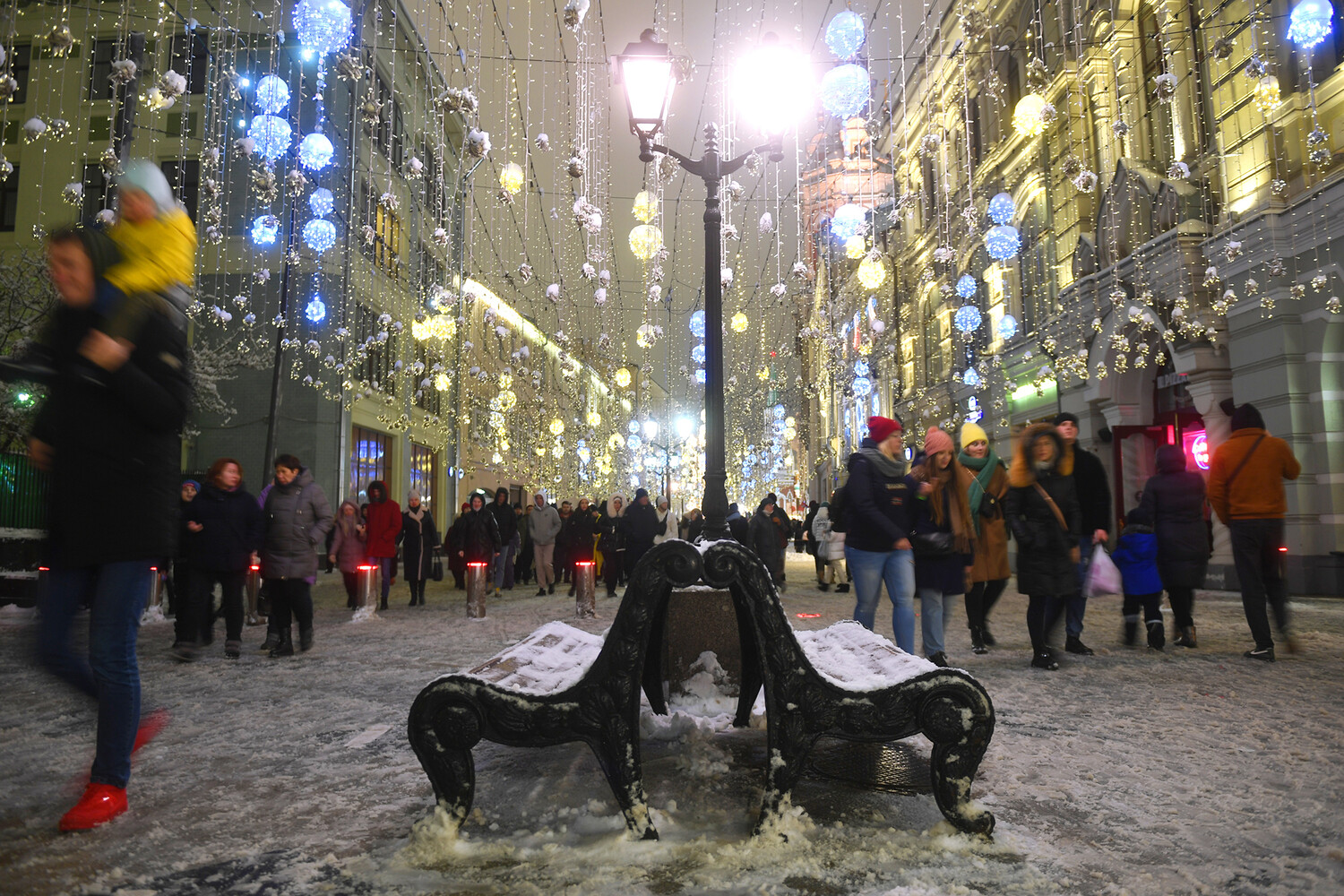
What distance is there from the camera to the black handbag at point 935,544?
Answer: 625cm

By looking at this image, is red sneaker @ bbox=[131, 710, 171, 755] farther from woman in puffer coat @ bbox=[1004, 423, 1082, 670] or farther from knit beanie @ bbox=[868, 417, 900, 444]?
woman in puffer coat @ bbox=[1004, 423, 1082, 670]

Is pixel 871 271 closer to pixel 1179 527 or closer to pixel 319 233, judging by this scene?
pixel 1179 527

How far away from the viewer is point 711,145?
8.17 m

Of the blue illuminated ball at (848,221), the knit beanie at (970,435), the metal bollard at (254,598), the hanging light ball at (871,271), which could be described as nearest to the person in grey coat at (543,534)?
the metal bollard at (254,598)

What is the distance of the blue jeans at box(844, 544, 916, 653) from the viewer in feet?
19.1

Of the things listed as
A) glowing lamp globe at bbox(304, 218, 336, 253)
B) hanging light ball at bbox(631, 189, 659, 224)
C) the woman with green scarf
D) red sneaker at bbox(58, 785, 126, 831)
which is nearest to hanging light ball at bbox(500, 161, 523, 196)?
hanging light ball at bbox(631, 189, 659, 224)

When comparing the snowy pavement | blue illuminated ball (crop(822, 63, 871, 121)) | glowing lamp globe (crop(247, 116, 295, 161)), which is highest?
blue illuminated ball (crop(822, 63, 871, 121))

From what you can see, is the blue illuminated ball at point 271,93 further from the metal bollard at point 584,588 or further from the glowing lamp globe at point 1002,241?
the glowing lamp globe at point 1002,241

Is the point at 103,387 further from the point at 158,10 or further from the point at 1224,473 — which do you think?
the point at 158,10

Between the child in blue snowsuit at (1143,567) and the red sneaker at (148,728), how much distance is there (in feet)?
24.2

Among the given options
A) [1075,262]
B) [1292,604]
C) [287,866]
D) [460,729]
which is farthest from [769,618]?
[1075,262]

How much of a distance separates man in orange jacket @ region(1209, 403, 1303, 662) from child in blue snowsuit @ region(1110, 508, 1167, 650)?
70 cm

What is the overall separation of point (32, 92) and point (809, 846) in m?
30.9

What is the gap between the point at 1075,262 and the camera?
18078mm
